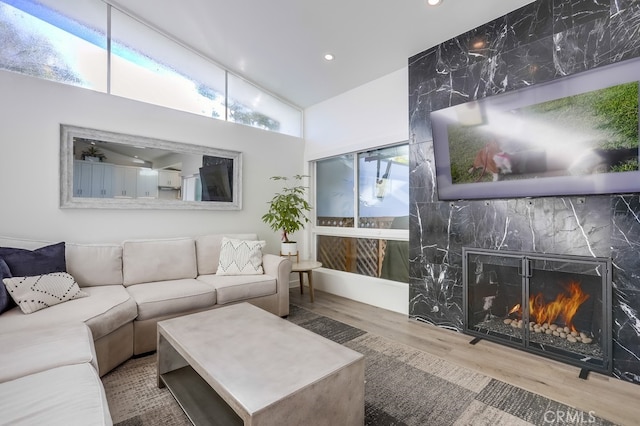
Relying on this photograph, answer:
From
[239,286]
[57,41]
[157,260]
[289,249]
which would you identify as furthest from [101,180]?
[289,249]

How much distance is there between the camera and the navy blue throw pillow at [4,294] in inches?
77.0

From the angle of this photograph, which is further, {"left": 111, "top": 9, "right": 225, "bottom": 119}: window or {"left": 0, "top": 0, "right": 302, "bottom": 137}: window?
{"left": 111, "top": 9, "right": 225, "bottom": 119}: window

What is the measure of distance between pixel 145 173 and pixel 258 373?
278cm

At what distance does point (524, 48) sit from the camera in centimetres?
241

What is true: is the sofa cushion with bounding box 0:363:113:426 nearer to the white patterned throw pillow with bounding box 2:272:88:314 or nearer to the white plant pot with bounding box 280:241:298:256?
the white patterned throw pillow with bounding box 2:272:88:314

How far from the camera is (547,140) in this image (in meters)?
2.22

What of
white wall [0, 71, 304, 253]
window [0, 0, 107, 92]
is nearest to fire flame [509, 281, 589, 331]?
white wall [0, 71, 304, 253]

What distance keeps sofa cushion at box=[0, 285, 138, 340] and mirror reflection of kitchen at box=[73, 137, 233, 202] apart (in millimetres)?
1165

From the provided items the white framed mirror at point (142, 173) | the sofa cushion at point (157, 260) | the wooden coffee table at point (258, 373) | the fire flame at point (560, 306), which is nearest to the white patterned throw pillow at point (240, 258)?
the sofa cushion at point (157, 260)

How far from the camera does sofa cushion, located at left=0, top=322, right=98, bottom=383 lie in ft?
4.26

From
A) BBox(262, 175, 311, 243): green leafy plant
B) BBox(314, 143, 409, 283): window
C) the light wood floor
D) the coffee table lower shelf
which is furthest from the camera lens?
BBox(262, 175, 311, 243): green leafy plant

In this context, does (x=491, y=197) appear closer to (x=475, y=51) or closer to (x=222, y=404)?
(x=475, y=51)

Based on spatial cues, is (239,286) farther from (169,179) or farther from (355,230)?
(355,230)

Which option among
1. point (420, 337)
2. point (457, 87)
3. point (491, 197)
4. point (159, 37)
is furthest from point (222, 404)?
point (159, 37)
